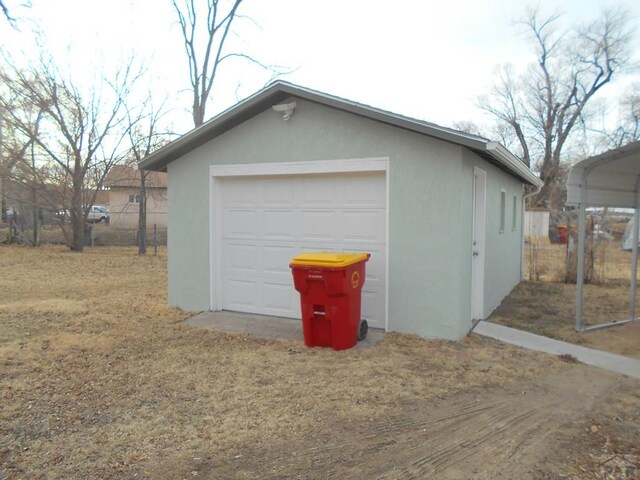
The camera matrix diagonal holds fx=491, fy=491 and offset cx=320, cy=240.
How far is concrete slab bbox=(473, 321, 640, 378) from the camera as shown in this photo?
5.60m

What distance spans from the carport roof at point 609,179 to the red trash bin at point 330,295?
3.39 metres

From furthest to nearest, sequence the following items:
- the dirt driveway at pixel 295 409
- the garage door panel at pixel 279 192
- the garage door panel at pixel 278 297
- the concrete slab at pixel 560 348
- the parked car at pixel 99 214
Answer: the parked car at pixel 99 214, the garage door panel at pixel 278 297, the garage door panel at pixel 279 192, the concrete slab at pixel 560 348, the dirt driveway at pixel 295 409

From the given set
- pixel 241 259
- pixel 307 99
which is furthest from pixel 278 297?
pixel 307 99

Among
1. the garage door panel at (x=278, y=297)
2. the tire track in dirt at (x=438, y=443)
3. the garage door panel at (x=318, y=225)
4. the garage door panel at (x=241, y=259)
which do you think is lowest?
the tire track in dirt at (x=438, y=443)

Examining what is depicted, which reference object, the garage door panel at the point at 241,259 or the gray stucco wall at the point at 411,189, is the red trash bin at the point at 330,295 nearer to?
the gray stucco wall at the point at 411,189

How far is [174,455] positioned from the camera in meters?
3.54

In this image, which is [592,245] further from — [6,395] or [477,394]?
[6,395]

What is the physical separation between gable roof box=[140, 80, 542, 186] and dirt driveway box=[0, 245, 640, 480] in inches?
99.5

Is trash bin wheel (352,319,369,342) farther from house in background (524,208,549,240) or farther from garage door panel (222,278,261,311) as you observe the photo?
house in background (524,208,549,240)

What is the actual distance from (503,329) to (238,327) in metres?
3.79

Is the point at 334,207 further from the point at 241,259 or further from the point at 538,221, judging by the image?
the point at 538,221

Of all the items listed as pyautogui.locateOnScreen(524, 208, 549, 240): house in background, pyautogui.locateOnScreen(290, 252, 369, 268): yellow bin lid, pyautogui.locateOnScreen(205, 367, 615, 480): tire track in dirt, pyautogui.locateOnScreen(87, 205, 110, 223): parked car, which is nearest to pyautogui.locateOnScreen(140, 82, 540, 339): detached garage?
pyautogui.locateOnScreen(290, 252, 369, 268): yellow bin lid

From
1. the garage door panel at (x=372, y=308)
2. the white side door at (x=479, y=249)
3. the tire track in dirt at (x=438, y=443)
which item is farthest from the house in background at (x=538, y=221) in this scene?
the tire track in dirt at (x=438, y=443)

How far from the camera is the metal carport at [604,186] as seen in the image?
22.3 ft
